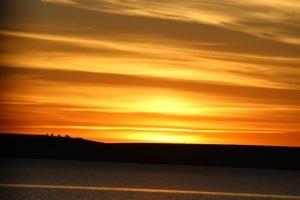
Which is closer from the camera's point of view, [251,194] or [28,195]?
[28,195]

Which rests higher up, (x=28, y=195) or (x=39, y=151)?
(x=28, y=195)

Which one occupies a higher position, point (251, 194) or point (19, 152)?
point (251, 194)

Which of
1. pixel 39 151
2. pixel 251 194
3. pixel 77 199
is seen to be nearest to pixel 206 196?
pixel 251 194

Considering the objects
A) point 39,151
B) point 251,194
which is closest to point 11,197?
point 251,194

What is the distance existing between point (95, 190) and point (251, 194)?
155 inches

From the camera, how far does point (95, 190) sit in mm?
20062

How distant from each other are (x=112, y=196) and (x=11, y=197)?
2467mm

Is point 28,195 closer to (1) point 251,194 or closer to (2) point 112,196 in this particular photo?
(2) point 112,196

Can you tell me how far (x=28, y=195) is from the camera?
1722 centimetres

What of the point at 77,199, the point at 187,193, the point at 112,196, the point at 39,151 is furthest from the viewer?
the point at 39,151

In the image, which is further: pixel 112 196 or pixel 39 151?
pixel 39 151

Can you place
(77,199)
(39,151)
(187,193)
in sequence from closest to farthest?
(77,199) → (187,193) → (39,151)

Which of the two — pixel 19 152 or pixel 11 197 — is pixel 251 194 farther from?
pixel 19 152

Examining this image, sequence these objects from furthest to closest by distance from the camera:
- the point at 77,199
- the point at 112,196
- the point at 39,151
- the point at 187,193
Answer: the point at 39,151, the point at 187,193, the point at 112,196, the point at 77,199
